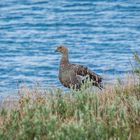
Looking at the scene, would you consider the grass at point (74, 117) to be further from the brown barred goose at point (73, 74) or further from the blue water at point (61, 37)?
the blue water at point (61, 37)

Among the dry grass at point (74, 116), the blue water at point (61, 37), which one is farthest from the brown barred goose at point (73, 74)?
the blue water at point (61, 37)

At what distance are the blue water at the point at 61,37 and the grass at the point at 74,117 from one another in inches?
373

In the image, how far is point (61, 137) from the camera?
32.2 feet

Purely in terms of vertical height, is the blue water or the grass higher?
the grass

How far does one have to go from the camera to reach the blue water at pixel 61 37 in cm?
2616

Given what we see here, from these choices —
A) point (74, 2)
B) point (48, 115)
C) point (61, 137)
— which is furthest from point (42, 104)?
point (74, 2)

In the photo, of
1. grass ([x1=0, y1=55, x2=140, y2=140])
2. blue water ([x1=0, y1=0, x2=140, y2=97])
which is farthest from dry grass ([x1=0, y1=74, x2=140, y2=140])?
blue water ([x1=0, y1=0, x2=140, y2=97])

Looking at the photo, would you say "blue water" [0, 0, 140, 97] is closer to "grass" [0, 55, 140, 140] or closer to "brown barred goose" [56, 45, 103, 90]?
"brown barred goose" [56, 45, 103, 90]

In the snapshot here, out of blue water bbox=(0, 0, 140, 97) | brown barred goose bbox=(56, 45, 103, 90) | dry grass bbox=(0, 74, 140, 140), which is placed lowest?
blue water bbox=(0, 0, 140, 97)

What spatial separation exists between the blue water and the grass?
9484 millimetres

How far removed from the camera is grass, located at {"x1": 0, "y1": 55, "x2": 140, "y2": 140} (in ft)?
33.1

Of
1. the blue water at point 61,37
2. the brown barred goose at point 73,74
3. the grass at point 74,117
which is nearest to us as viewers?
the grass at point 74,117

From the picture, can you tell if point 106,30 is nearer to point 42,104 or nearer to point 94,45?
point 94,45

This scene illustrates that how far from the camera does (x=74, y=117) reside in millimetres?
10703
